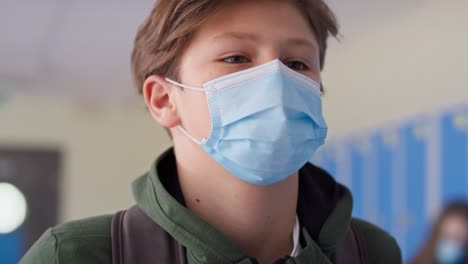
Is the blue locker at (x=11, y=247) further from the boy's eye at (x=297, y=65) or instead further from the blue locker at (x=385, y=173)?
the boy's eye at (x=297, y=65)

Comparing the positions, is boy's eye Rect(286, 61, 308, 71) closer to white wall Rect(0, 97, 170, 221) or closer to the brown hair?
the brown hair

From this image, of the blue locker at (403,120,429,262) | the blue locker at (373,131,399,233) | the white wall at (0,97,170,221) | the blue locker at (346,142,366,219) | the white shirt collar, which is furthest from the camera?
the white wall at (0,97,170,221)

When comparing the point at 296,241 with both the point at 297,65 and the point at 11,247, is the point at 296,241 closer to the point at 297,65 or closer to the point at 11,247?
the point at 297,65

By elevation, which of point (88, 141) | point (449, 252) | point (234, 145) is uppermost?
point (234, 145)

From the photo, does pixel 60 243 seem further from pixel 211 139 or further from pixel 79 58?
pixel 79 58

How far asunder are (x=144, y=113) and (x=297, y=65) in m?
2.58

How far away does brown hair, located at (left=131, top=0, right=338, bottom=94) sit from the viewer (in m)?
1.01

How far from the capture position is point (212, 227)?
94 cm

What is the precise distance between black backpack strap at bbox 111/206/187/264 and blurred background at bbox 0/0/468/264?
201 centimetres

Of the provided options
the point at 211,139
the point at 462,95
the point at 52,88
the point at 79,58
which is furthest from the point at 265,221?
the point at 52,88

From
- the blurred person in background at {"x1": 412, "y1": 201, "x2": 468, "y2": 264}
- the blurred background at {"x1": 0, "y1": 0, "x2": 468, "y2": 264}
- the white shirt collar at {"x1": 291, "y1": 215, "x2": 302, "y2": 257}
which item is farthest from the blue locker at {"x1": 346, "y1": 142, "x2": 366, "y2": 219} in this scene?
the white shirt collar at {"x1": 291, "y1": 215, "x2": 302, "y2": 257}

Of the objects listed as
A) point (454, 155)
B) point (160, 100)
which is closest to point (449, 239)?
point (454, 155)

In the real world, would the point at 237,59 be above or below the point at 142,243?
above

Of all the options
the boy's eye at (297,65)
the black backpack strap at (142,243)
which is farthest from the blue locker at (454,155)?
the black backpack strap at (142,243)
